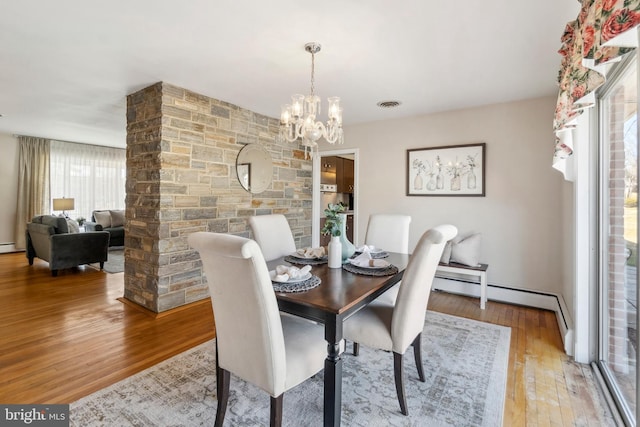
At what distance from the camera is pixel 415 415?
66.8 inches

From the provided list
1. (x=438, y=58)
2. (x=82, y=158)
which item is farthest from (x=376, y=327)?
(x=82, y=158)

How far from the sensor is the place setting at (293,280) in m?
1.56

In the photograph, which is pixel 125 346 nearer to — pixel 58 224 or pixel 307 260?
pixel 307 260

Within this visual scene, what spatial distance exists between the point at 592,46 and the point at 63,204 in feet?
26.1

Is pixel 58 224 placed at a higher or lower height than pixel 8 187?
lower

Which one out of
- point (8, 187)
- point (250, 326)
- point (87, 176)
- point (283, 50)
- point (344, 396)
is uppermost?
point (283, 50)

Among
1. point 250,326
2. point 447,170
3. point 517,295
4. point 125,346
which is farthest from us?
point 447,170

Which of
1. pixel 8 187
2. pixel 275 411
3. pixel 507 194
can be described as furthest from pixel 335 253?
pixel 8 187

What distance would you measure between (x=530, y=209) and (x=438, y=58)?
2058 millimetres

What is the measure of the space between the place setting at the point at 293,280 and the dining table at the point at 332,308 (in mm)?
29

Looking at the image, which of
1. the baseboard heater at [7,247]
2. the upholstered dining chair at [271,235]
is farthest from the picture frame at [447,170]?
the baseboard heater at [7,247]

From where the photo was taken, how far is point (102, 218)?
671 cm

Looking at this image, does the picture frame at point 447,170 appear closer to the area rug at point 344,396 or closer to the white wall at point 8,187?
the area rug at point 344,396

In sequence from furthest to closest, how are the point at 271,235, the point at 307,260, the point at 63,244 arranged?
the point at 63,244
the point at 271,235
the point at 307,260
